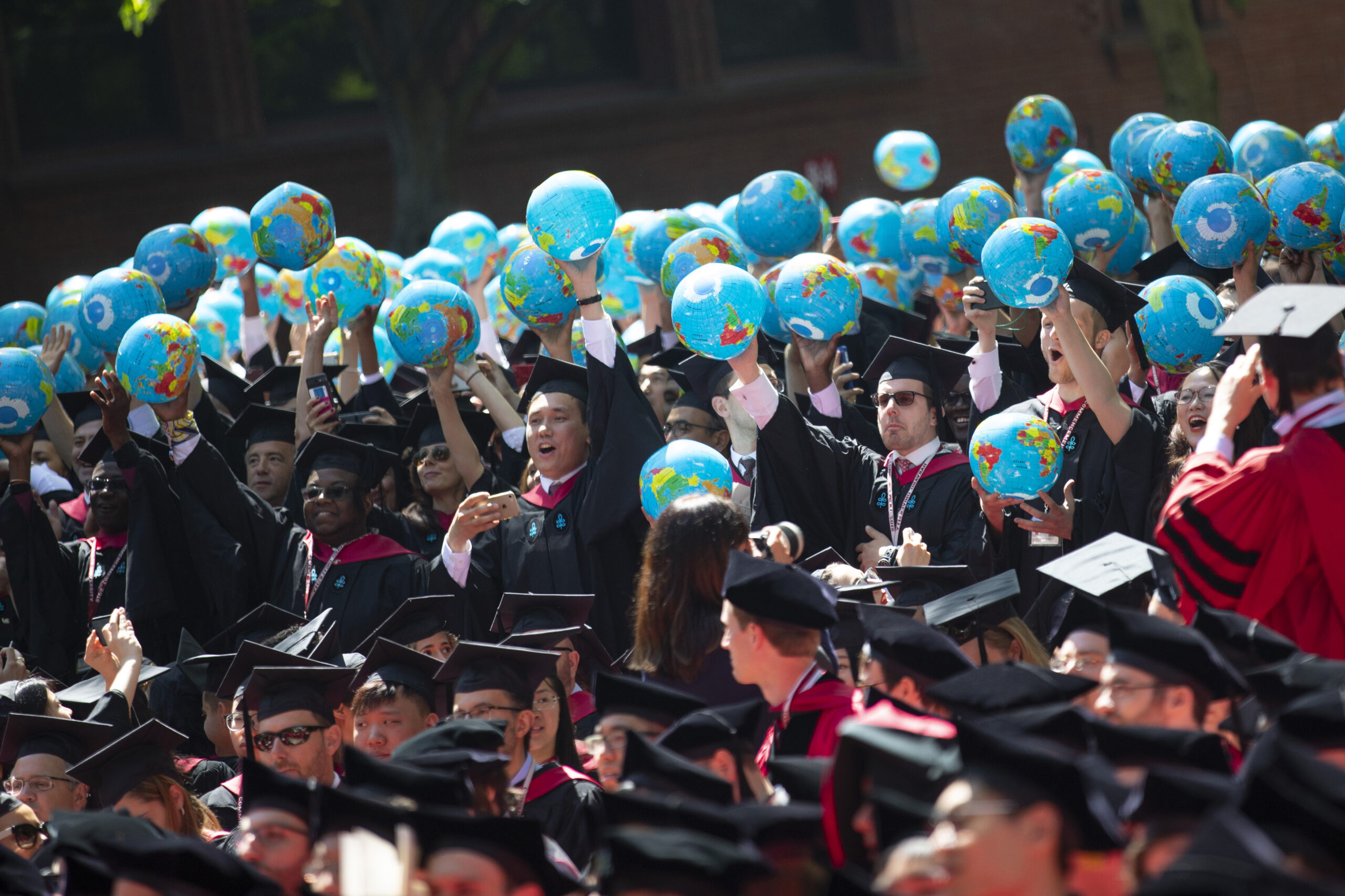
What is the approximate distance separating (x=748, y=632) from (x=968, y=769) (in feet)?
3.89

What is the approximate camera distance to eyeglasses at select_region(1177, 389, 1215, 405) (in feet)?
16.9

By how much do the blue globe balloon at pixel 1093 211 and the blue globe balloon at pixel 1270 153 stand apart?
1331 mm

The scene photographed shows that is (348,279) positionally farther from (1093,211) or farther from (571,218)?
(1093,211)

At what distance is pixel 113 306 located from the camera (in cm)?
698

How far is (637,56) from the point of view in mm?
16188

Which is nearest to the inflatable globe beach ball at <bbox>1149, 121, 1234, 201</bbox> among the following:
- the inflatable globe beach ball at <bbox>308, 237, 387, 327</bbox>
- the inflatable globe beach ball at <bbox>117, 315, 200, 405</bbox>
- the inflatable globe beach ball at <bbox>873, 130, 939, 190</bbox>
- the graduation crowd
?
the graduation crowd

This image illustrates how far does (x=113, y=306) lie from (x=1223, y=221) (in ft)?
16.6

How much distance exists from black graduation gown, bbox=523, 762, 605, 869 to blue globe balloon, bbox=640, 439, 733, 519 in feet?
3.44

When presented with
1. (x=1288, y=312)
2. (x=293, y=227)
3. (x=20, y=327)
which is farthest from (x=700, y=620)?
(x=20, y=327)

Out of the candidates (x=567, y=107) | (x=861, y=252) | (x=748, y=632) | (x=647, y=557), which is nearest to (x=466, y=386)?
(x=861, y=252)

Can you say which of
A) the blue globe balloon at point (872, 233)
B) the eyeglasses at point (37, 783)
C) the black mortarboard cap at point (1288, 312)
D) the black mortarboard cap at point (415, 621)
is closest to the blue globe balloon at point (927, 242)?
the blue globe balloon at point (872, 233)

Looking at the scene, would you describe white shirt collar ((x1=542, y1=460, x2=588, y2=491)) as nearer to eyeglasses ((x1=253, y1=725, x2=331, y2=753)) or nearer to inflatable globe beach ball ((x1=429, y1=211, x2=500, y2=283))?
eyeglasses ((x1=253, y1=725, x2=331, y2=753))

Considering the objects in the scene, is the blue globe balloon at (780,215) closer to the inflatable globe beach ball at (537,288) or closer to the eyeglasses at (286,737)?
the inflatable globe beach ball at (537,288)

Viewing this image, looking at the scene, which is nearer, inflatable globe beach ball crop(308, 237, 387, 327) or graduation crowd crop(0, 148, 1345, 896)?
graduation crowd crop(0, 148, 1345, 896)
